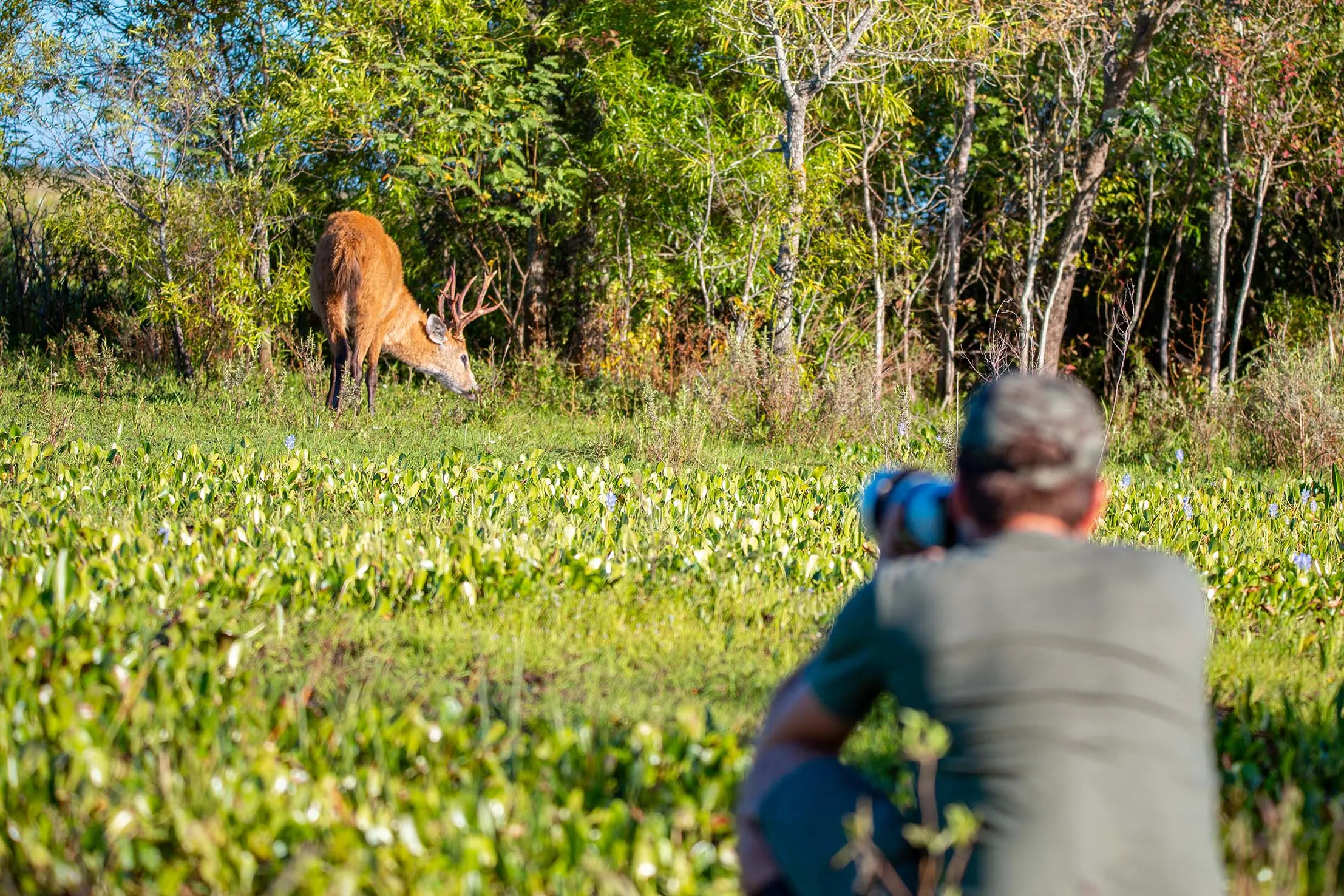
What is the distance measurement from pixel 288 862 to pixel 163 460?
550 cm

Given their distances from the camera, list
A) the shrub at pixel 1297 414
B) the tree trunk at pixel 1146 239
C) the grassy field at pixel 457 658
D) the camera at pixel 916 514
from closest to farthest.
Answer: the camera at pixel 916 514
the grassy field at pixel 457 658
the shrub at pixel 1297 414
the tree trunk at pixel 1146 239

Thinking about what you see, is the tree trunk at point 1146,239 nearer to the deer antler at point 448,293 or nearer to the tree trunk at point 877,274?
the tree trunk at point 877,274

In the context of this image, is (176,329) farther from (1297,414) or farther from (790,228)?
(1297,414)

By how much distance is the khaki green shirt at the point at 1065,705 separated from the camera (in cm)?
209

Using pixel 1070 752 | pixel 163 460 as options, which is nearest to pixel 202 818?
pixel 1070 752

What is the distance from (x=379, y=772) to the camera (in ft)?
10.2

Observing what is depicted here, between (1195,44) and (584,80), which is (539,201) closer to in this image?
(584,80)

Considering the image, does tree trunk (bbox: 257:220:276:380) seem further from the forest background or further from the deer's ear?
the deer's ear

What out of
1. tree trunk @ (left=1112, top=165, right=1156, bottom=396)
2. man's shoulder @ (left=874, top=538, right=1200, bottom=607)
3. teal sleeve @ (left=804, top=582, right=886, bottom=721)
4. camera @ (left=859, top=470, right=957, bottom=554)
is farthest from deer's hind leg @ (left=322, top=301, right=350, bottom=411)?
man's shoulder @ (left=874, top=538, right=1200, bottom=607)

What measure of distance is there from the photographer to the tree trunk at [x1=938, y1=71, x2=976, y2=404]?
38.8 ft

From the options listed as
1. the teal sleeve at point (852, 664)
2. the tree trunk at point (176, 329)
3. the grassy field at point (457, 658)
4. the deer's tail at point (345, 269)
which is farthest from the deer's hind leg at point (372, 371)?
the teal sleeve at point (852, 664)

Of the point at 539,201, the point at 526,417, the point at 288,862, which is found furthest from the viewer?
the point at 539,201

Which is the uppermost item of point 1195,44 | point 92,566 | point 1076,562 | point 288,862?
point 1195,44

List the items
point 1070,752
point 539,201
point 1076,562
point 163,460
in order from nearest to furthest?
point 1070,752
point 1076,562
point 163,460
point 539,201
